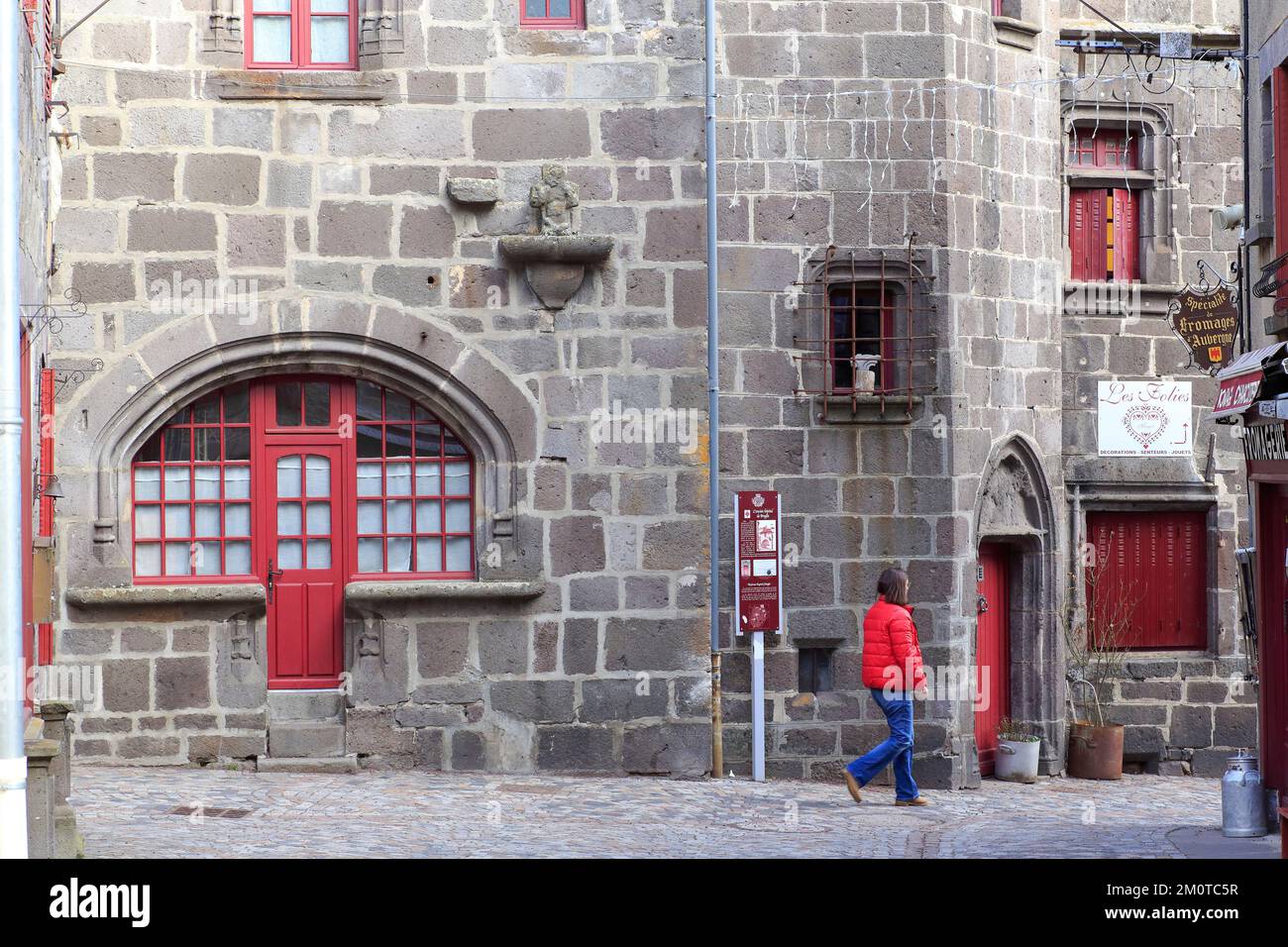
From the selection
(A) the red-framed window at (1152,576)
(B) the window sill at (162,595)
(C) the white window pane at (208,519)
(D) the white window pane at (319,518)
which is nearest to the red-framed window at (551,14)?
(D) the white window pane at (319,518)

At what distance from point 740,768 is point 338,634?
285 cm

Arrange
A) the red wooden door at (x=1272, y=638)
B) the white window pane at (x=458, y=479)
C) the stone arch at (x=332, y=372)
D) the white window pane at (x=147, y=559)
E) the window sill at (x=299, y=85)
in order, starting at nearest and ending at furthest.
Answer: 1. the red wooden door at (x=1272, y=638)
2. the stone arch at (x=332, y=372)
3. the window sill at (x=299, y=85)
4. the white window pane at (x=147, y=559)
5. the white window pane at (x=458, y=479)

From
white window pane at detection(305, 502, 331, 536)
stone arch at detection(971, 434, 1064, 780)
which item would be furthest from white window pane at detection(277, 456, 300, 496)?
stone arch at detection(971, 434, 1064, 780)

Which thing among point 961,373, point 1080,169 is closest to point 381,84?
point 961,373

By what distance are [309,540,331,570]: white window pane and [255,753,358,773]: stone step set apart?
1.28m

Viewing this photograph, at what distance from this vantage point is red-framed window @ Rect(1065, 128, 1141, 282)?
1495 cm

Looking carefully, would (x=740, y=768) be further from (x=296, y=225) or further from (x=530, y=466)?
(x=296, y=225)

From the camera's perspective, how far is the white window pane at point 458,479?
12.4 m

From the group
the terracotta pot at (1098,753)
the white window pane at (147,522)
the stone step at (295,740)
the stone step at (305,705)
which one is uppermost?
the white window pane at (147,522)

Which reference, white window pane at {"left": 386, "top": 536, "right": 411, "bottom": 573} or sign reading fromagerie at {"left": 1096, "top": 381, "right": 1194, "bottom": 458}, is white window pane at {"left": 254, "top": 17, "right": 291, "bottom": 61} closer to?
white window pane at {"left": 386, "top": 536, "right": 411, "bottom": 573}

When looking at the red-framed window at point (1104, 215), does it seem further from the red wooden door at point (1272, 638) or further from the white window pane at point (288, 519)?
the white window pane at point (288, 519)

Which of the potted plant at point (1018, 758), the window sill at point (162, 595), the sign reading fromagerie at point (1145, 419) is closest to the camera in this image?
the window sill at point (162, 595)

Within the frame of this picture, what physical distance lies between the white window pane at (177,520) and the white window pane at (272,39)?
9.89ft

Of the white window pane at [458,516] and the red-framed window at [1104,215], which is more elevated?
the red-framed window at [1104,215]
